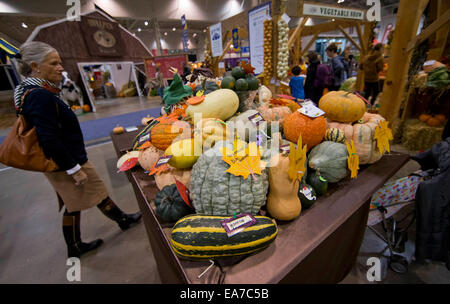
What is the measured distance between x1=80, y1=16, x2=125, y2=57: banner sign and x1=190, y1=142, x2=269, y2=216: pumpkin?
424 inches

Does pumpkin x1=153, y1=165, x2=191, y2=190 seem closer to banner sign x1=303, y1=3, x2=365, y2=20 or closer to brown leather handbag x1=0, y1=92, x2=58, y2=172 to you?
brown leather handbag x1=0, y1=92, x2=58, y2=172

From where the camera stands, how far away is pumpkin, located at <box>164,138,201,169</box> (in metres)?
1.04

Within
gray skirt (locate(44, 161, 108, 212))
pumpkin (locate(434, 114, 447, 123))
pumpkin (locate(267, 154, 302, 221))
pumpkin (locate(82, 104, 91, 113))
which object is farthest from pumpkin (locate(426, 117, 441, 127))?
pumpkin (locate(82, 104, 91, 113))

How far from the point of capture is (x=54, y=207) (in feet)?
9.02

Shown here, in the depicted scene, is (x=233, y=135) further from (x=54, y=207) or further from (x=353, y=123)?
(x=54, y=207)

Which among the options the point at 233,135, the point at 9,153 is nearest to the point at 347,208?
the point at 233,135

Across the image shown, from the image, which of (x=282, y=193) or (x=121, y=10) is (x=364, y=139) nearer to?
(x=282, y=193)

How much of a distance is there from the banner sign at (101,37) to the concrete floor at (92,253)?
8178mm

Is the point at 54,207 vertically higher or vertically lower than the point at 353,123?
lower

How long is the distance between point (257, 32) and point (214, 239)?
3879 mm

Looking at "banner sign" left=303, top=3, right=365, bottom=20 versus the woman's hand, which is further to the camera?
"banner sign" left=303, top=3, right=365, bottom=20

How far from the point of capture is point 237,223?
29.5 inches

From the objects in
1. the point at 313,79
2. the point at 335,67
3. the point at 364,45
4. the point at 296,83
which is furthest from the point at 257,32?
the point at 364,45

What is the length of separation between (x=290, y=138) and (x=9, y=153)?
1.82 metres
